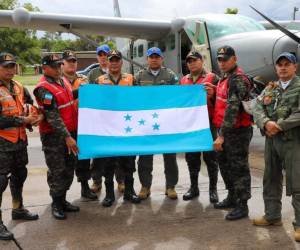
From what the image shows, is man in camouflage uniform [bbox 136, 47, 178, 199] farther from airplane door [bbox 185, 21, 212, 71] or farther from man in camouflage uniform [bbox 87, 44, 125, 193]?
airplane door [bbox 185, 21, 212, 71]

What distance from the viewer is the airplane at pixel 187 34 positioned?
8945 mm

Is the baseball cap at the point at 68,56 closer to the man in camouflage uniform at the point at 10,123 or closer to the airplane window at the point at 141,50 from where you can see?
the man in camouflage uniform at the point at 10,123

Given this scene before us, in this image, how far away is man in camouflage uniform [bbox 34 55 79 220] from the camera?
474 cm

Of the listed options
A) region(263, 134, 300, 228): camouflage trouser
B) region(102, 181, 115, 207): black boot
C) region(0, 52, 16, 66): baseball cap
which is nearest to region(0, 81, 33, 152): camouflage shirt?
region(0, 52, 16, 66): baseball cap

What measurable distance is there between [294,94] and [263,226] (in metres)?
1.50

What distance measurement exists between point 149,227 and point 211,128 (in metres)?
1.66

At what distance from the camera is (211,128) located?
18.4 feet

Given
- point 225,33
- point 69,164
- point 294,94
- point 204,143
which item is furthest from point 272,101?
point 225,33

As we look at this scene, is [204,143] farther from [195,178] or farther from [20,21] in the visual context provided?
[20,21]

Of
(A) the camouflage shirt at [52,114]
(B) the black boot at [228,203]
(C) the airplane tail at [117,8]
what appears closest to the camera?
(A) the camouflage shirt at [52,114]

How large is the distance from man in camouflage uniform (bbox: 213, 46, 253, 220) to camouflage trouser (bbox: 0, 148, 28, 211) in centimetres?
225

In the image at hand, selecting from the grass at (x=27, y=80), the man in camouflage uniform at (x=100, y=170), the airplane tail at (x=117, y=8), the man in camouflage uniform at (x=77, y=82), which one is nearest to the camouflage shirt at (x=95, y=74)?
the man in camouflage uniform at (x=100, y=170)

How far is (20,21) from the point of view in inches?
512

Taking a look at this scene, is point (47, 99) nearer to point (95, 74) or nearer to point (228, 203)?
point (95, 74)
